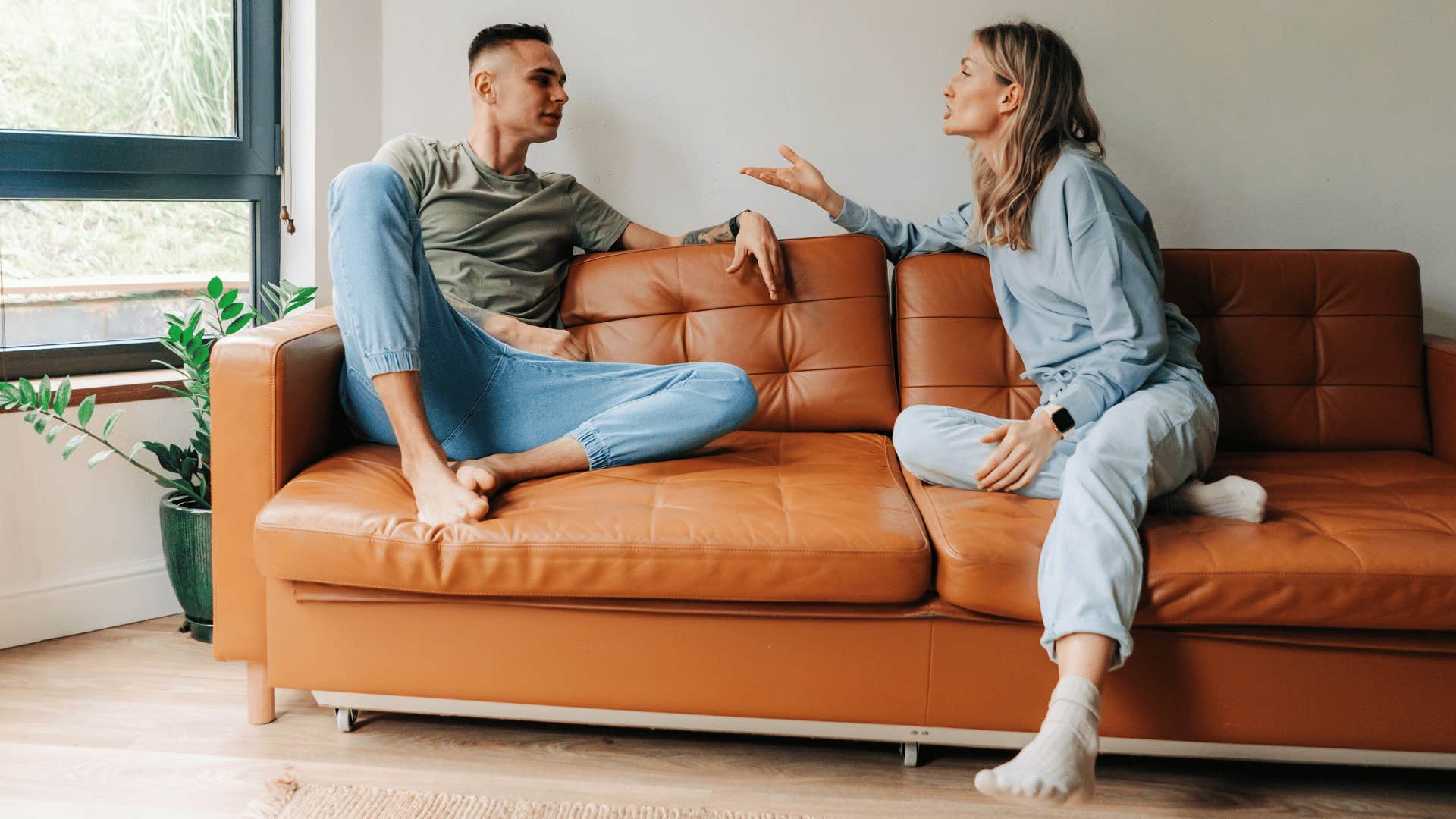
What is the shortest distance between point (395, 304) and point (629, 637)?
67 cm

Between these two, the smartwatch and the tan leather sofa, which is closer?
the tan leather sofa

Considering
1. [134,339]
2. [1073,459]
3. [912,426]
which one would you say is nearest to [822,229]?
[912,426]

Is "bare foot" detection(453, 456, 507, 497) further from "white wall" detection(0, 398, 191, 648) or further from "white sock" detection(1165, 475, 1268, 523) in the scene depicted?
"white sock" detection(1165, 475, 1268, 523)

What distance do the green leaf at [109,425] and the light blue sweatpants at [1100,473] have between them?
5.12 feet

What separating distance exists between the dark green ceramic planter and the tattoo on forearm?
119 centimetres

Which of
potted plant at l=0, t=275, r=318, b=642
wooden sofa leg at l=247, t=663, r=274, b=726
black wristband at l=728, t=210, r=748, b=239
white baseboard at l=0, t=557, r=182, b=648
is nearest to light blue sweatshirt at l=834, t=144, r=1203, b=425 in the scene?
black wristband at l=728, t=210, r=748, b=239

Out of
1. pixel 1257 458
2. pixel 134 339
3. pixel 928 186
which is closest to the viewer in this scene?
pixel 1257 458

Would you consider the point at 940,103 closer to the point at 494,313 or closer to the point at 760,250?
the point at 760,250

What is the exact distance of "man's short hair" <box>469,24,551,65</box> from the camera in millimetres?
2432

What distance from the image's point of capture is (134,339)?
2512 millimetres

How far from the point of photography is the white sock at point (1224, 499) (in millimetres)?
1677

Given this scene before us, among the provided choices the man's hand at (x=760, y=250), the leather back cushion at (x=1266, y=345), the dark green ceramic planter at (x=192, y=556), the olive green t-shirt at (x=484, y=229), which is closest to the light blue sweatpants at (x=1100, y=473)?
the leather back cushion at (x=1266, y=345)

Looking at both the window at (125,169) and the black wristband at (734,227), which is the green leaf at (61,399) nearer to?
the window at (125,169)

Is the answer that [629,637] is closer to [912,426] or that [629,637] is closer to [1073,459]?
[912,426]
